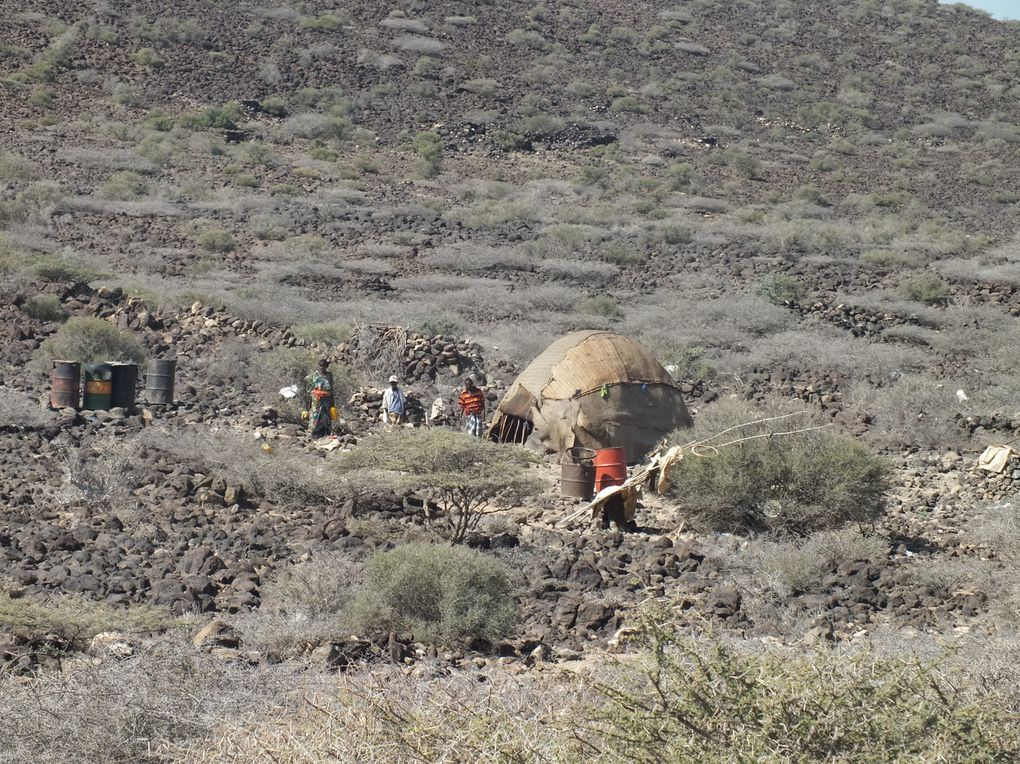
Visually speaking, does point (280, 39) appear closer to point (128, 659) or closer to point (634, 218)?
point (634, 218)

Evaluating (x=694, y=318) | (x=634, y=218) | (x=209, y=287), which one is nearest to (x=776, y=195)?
(x=634, y=218)

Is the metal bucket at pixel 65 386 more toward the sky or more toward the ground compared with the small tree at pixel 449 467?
more toward the ground

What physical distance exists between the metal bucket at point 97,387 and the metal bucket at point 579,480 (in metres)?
5.89

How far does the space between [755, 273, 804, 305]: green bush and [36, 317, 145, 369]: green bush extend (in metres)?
12.9

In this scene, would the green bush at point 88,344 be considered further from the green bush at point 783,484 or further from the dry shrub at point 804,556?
the dry shrub at point 804,556

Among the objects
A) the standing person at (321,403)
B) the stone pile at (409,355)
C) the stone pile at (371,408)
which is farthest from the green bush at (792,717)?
the stone pile at (409,355)

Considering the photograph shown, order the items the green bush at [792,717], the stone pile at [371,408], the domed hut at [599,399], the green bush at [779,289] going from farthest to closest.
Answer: the green bush at [779,289], the stone pile at [371,408], the domed hut at [599,399], the green bush at [792,717]

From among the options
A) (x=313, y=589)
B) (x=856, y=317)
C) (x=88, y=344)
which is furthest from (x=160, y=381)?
(x=856, y=317)

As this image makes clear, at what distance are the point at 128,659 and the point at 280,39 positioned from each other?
46.0 m

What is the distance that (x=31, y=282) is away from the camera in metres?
20.4

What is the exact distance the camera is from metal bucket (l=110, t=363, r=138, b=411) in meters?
14.7

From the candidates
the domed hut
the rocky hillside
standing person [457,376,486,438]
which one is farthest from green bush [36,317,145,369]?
the domed hut

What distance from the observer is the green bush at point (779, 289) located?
25.0 m

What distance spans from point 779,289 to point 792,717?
22.5 m
